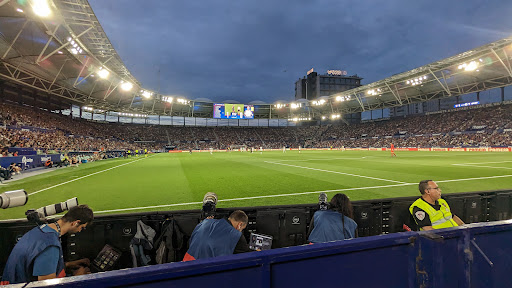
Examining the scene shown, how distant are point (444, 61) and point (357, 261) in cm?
4591

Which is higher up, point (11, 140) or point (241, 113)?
point (241, 113)

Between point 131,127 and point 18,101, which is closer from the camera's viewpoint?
point 18,101

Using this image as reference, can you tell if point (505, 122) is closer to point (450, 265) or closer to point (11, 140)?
point (450, 265)

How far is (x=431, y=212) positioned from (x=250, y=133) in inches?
3144

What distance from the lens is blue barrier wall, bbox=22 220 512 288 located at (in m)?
1.37

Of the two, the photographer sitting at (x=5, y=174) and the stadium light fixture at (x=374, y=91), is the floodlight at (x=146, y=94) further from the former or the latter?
the stadium light fixture at (x=374, y=91)

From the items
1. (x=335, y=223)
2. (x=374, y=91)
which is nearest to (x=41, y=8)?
(x=335, y=223)

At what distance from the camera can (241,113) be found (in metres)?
71.5

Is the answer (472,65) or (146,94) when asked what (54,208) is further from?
(146,94)

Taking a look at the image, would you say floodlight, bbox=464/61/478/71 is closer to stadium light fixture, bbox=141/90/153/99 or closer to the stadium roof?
the stadium roof

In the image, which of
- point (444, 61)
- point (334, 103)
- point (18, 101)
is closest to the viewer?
point (444, 61)

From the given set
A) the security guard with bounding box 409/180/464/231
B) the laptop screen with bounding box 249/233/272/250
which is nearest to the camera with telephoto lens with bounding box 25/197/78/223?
the laptop screen with bounding box 249/233/272/250

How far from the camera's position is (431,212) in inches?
163

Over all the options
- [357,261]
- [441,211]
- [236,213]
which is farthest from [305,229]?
[357,261]
